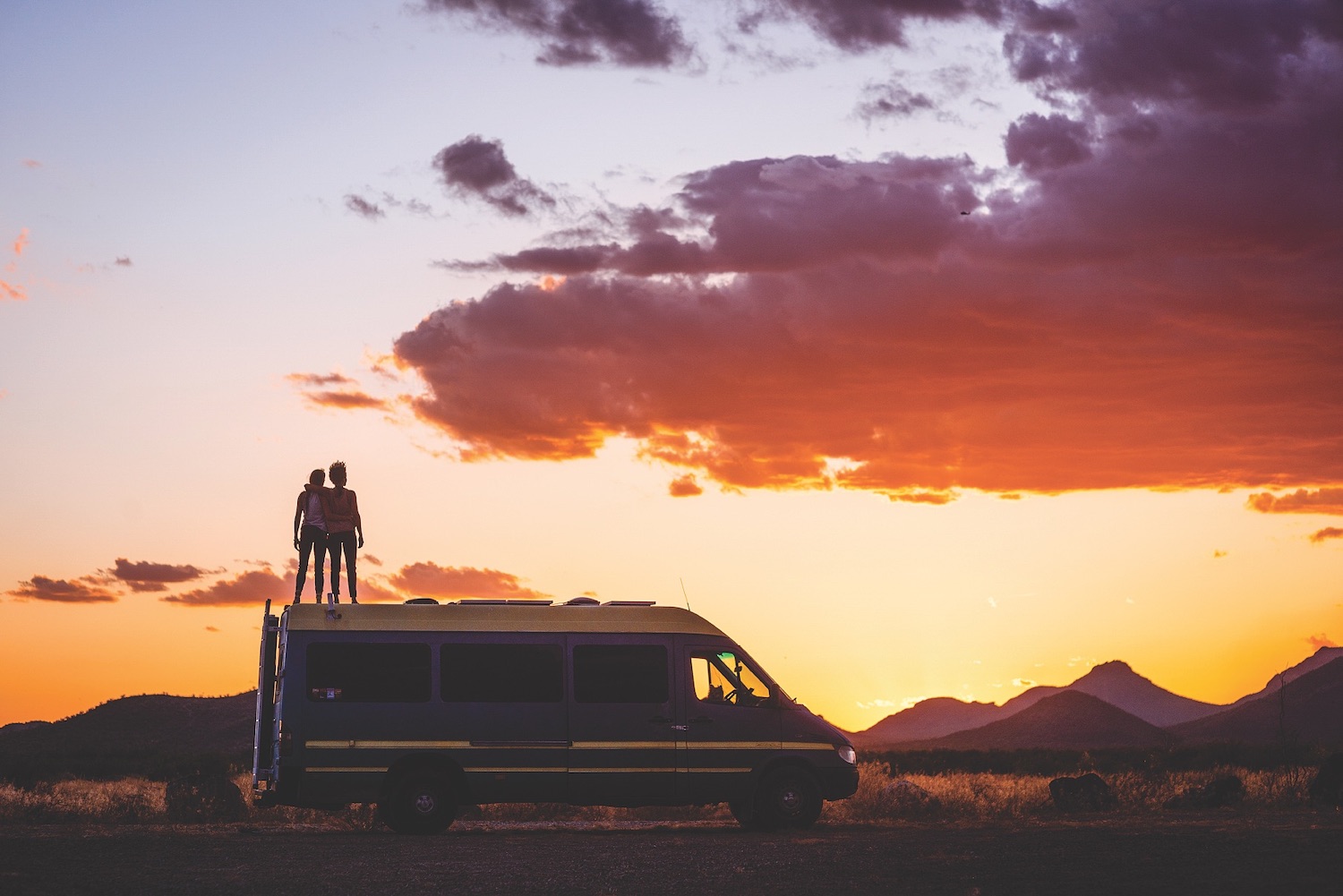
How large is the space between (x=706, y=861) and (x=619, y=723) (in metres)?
4.33

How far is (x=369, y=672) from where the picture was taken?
63.8ft

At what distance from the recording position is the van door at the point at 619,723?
19.9m

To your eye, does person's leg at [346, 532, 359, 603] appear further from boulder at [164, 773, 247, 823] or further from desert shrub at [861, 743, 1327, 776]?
desert shrub at [861, 743, 1327, 776]

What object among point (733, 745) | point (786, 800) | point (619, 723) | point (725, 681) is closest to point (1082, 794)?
point (786, 800)

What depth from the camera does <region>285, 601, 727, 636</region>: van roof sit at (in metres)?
19.4

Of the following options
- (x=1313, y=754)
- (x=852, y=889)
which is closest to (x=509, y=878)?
(x=852, y=889)

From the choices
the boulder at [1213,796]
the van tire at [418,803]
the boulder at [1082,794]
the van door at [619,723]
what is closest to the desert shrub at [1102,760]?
the boulder at [1213,796]

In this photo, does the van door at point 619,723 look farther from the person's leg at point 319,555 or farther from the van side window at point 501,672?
the person's leg at point 319,555

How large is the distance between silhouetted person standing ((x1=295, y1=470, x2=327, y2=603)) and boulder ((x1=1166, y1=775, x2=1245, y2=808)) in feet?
51.4

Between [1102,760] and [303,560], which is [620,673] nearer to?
[303,560]

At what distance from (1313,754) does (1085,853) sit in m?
36.5

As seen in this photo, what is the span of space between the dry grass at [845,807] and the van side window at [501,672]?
13.3 feet

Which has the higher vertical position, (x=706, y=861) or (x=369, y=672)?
(x=369, y=672)

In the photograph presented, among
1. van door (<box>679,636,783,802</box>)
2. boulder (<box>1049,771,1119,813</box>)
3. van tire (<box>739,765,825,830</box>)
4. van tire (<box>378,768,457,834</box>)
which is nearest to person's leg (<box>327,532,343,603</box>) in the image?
van tire (<box>378,768,457,834</box>)
